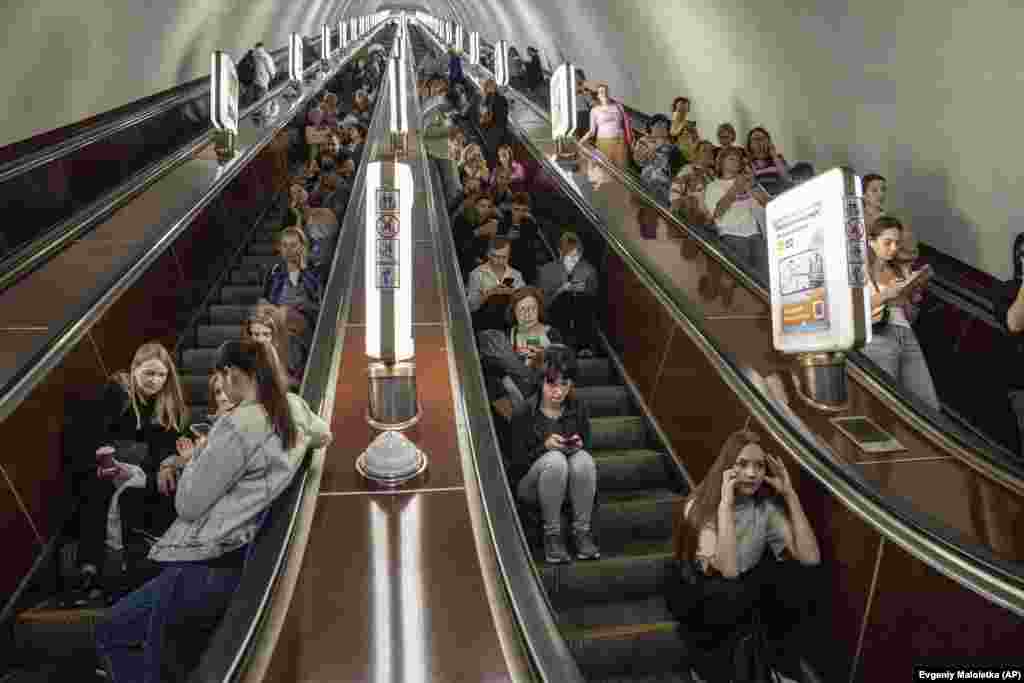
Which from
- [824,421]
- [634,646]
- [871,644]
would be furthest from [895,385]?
[634,646]

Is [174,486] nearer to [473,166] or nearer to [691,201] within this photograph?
[691,201]

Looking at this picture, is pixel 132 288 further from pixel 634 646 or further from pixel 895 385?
pixel 895 385

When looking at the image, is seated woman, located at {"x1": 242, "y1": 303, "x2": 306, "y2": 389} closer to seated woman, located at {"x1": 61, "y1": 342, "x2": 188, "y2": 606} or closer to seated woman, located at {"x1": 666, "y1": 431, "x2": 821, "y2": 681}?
seated woman, located at {"x1": 61, "y1": 342, "x2": 188, "y2": 606}

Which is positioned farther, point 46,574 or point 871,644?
point 46,574

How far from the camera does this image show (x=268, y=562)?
8.97 feet

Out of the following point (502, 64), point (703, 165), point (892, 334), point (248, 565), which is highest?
point (502, 64)

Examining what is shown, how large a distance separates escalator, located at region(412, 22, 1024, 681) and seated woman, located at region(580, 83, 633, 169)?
3587 mm

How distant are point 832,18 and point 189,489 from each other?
8.19 m

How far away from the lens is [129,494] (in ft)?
11.1

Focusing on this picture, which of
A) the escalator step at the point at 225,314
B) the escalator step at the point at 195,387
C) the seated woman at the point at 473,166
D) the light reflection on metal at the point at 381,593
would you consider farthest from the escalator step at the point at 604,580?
the seated woman at the point at 473,166

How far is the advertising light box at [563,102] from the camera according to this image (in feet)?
31.1

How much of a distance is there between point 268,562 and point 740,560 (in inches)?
69.6

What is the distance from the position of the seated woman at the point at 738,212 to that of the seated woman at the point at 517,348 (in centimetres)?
222

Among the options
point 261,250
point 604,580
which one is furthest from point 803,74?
point 604,580
